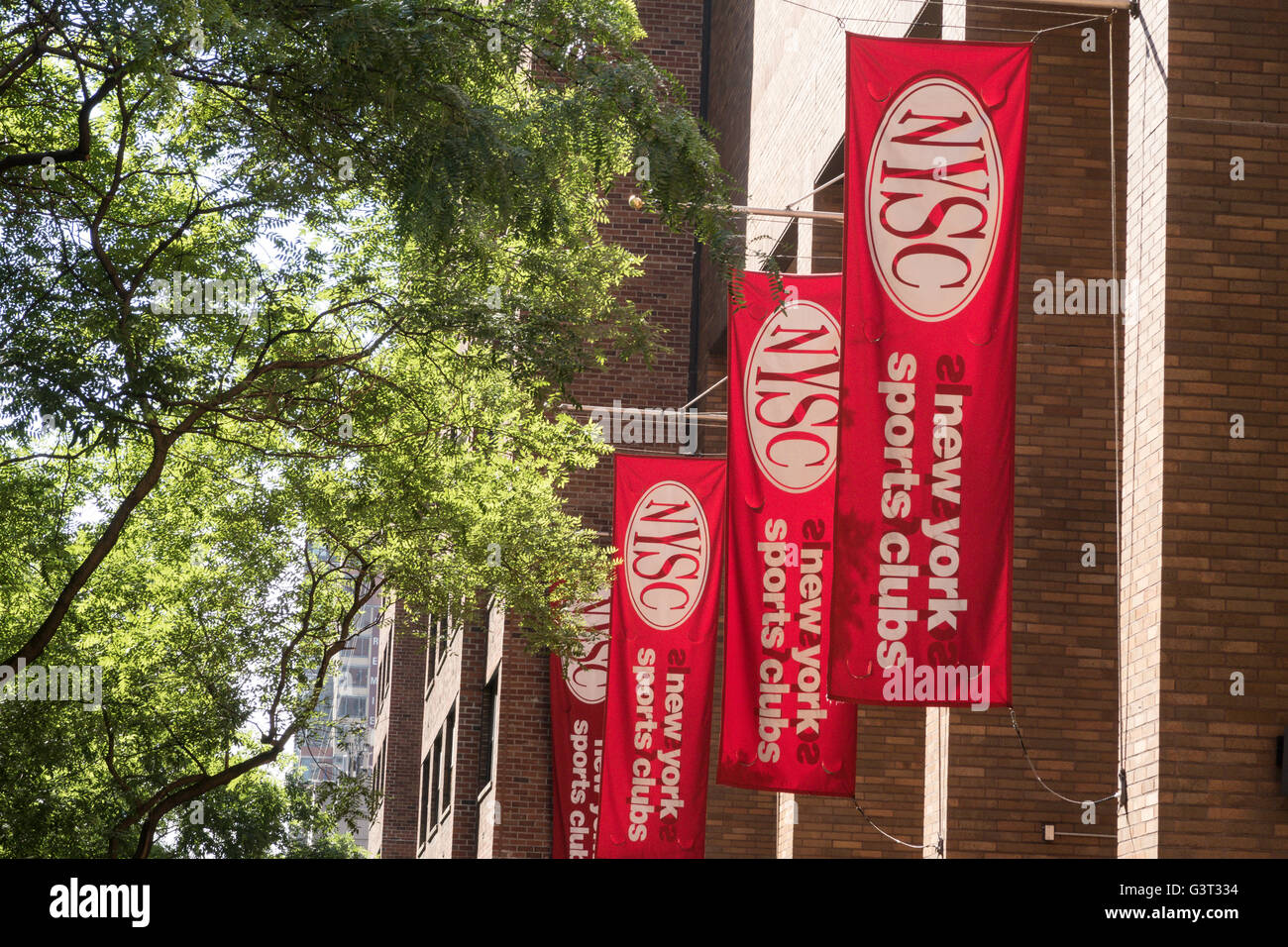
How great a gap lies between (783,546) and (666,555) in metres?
3.33

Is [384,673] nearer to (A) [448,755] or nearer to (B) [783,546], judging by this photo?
(A) [448,755]

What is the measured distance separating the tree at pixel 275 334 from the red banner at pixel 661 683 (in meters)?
2.07

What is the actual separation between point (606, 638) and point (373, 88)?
1382cm

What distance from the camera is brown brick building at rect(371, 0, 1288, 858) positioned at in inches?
348

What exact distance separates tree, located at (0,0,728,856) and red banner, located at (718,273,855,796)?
144cm

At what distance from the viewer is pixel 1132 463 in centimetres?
943

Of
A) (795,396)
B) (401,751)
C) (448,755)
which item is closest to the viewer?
(795,396)

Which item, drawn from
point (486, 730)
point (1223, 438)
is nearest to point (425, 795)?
point (486, 730)

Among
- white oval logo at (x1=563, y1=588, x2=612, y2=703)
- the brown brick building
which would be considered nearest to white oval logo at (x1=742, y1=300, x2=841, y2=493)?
the brown brick building

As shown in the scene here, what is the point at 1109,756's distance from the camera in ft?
37.6

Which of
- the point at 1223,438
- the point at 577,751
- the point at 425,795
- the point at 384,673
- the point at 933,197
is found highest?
the point at 933,197

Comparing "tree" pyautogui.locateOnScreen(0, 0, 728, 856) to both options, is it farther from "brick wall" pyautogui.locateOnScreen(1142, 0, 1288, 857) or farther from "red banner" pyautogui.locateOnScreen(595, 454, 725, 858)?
"brick wall" pyautogui.locateOnScreen(1142, 0, 1288, 857)

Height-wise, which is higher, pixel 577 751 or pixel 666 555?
pixel 666 555

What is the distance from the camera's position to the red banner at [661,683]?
15.9 metres
